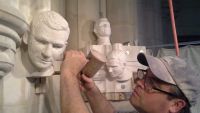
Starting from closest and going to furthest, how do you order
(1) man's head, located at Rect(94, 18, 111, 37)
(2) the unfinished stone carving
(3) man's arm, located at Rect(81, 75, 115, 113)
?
(2) the unfinished stone carving → (3) man's arm, located at Rect(81, 75, 115, 113) → (1) man's head, located at Rect(94, 18, 111, 37)

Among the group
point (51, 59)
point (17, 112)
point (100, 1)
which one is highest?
point (100, 1)

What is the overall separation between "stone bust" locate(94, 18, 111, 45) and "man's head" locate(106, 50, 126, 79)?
0.58ft

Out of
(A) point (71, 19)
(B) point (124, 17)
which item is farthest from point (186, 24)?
(A) point (71, 19)

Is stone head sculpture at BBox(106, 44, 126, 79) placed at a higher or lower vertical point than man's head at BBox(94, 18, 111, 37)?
lower

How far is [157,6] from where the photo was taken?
294 centimetres

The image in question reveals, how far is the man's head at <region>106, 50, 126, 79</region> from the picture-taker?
1.59 metres

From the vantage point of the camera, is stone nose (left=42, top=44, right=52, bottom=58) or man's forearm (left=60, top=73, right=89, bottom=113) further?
stone nose (left=42, top=44, right=52, bottom=58)

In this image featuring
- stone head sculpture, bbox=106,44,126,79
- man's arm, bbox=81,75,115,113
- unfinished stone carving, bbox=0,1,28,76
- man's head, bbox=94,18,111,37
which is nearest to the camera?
unfinished stone carving, bbox=0,1,28,76

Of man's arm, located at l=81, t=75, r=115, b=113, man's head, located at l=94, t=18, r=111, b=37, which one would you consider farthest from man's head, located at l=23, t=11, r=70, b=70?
man's head, located at l=94, t=18, r=111, b=37

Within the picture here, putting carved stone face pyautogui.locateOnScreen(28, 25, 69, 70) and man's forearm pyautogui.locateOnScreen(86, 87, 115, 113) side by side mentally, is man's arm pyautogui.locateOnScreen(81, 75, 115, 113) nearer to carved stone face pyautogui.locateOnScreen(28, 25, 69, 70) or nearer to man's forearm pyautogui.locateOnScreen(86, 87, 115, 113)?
man's forearm pyautogui.locateOnScreen(86, 87, 115, 113)

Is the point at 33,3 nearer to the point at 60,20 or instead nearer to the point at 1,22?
the point at 60,20

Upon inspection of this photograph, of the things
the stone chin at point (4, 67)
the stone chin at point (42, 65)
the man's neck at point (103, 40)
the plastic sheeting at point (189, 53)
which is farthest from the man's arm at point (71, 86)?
the plastic sheeting at point (189, 53)

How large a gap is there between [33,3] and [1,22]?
0.38 meters

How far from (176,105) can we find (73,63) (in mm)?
266
